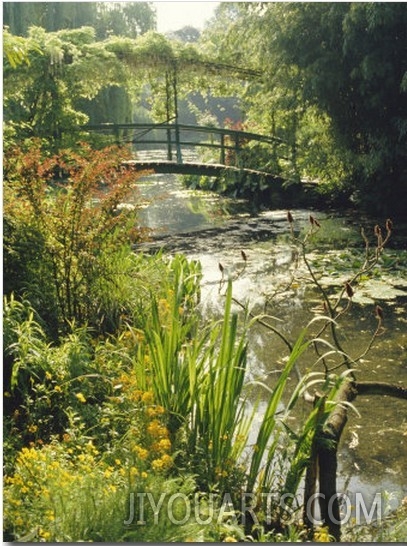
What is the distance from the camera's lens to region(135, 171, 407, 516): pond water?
3660 mm

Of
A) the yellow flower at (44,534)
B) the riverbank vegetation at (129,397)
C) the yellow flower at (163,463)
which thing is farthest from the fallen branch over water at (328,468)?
the yellow flower at (44,534)

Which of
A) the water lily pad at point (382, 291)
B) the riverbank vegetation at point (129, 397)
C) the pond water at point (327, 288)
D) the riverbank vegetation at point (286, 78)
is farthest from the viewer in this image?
the riverbank vegetation at point (286, 78)

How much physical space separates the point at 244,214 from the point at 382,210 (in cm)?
265

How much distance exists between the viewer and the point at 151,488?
2.58 meters

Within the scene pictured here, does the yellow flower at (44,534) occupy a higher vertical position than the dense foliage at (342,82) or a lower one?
lower

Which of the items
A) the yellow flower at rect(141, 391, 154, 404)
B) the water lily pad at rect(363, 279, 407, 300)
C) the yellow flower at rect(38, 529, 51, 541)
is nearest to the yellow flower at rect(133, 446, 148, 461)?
the yellow flower at rect(141, 391, 154, 404)

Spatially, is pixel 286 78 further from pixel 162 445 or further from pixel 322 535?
pixel 322 535

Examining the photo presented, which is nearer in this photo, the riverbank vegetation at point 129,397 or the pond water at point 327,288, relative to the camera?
the riverbank vegetation at point 129,397

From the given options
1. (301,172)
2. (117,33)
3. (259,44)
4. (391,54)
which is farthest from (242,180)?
(117,33)

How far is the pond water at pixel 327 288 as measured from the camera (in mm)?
3660

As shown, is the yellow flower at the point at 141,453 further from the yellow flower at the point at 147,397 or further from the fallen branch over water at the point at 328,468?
the fallen branch over water at the point at 328,468

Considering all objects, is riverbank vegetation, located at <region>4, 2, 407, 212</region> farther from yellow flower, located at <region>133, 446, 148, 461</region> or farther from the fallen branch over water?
the fallen branch over water

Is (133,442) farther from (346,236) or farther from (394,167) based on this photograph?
(394,167)

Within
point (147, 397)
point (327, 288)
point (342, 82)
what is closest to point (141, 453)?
point (147, 397)
